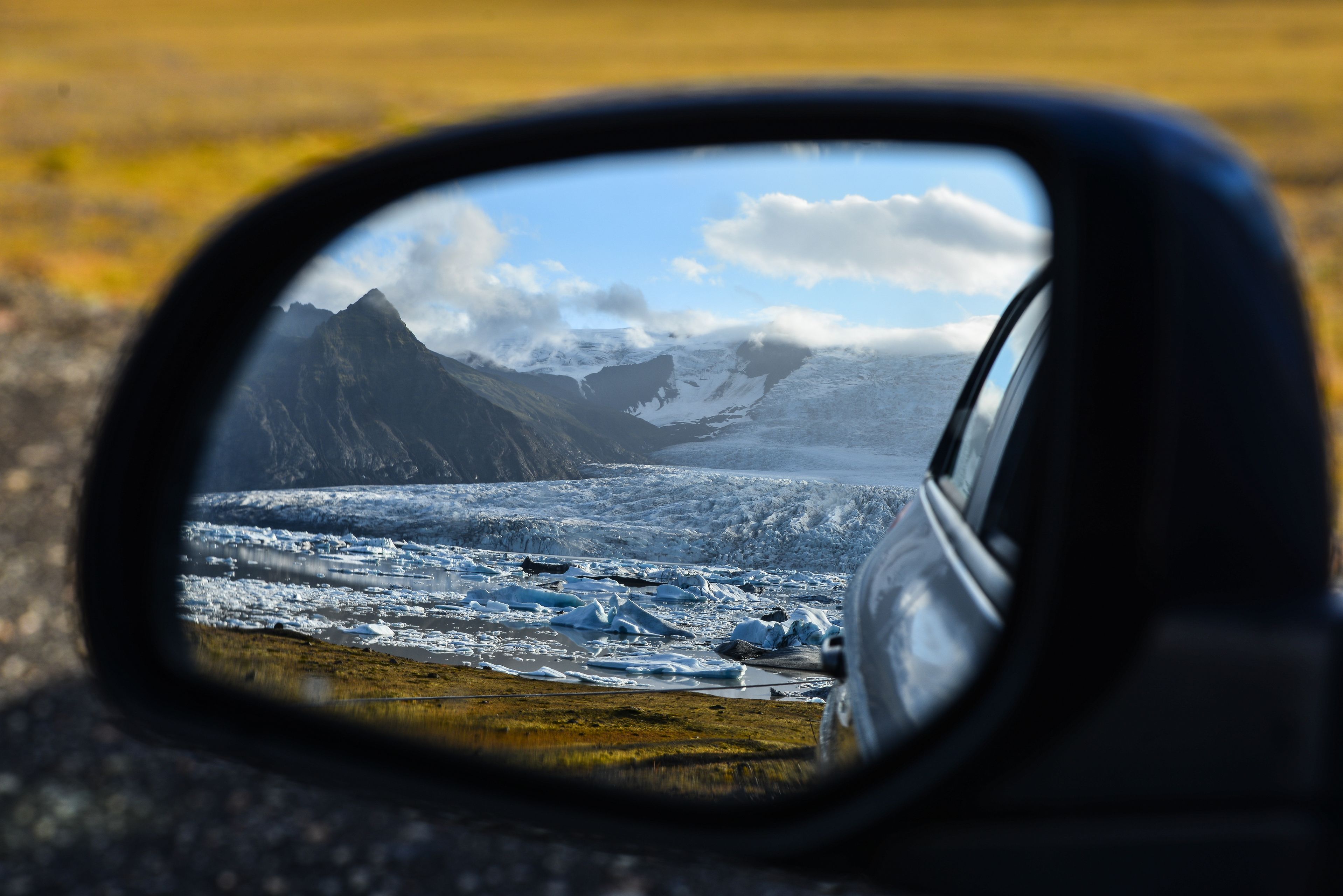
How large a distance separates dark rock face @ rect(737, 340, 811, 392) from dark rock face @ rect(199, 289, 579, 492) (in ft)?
0.82

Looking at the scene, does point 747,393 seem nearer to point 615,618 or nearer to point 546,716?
point 615,618

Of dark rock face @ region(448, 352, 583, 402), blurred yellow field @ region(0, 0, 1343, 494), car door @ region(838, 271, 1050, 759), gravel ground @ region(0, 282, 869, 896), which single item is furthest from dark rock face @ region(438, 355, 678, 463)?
gravel ground @ region(0, 282, 869, 896)

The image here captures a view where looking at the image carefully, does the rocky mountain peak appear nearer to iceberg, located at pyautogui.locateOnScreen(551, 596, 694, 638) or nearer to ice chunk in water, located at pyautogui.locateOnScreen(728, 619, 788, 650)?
iceberg, located at pyautogui.locateOnScreen(551, 596, 694, 638)

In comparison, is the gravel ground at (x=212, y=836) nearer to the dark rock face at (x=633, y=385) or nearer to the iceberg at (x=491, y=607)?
the iceberg at (x=491, y=607)

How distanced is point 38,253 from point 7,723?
12.2 meters

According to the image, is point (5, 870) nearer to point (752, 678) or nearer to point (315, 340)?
point (315, 340)

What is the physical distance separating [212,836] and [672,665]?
9.46ft

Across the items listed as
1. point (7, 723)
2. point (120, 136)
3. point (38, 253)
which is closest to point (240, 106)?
point (120, 136)

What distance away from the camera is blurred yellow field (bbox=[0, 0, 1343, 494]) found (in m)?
18.2

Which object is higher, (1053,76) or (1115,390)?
(1053,76)

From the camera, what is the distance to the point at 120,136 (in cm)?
3183

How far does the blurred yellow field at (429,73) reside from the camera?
1825 cm

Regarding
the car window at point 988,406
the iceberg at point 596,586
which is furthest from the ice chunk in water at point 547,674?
the car window at point 988,406

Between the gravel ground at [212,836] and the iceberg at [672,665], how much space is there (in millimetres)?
1959
